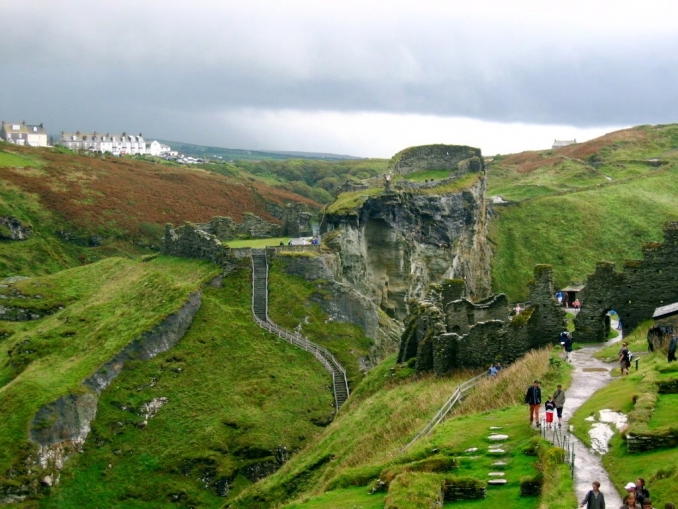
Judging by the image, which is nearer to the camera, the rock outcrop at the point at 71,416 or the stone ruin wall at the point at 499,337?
the stone ruin wall at the point at 499,337

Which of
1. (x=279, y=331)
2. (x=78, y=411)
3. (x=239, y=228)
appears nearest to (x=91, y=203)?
(x=239, y=228)

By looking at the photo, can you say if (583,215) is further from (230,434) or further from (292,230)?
(230,434)

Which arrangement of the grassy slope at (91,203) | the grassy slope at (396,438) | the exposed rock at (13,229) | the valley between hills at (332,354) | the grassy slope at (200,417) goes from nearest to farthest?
the grassy slope at (396,438)
the valley between hills at (332,354)
the grassy slope at (200,417)
the exposed rock at (13,229)
the grassy slope at (91,203)

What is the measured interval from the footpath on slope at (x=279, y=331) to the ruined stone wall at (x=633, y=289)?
56.0ft

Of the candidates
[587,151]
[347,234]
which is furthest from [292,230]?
[587,151]

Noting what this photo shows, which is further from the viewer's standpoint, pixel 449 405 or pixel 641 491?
pixel 449 405

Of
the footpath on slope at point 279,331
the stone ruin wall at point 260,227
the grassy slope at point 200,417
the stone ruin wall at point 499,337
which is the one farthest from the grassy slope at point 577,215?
the stone ruin wall at point 499,337

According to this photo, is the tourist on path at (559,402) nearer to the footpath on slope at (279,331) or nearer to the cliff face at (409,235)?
the footpath on slope at (279,331)

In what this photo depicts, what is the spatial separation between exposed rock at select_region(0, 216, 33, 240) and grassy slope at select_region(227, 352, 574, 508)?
63.2 meters

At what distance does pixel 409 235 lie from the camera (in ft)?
233

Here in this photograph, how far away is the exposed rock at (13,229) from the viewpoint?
90.6 meters

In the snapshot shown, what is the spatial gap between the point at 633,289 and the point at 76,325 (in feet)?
111

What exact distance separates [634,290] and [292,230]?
4461 cm

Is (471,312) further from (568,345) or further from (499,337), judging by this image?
(568,345)
